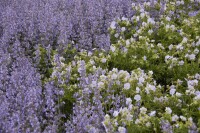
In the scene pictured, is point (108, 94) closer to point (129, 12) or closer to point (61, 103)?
point (61, 103)

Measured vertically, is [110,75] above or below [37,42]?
below

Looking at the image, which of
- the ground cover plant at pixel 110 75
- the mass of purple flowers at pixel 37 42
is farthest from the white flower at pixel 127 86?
the mass of purple flowers at pixel 37 42

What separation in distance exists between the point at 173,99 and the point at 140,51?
3.81 feet

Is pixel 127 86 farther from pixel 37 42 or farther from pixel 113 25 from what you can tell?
pixel 37 42

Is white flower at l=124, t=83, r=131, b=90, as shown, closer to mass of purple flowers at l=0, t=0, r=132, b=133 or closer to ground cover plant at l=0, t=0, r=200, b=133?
ground cover plant at l=0, t=0, r=200, b=133

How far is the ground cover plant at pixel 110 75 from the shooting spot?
307cm

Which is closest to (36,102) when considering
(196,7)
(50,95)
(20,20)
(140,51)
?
(50,95)

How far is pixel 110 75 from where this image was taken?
3660 millimetres

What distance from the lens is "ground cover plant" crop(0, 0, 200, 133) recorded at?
307cm

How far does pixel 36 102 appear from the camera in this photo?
3275mm

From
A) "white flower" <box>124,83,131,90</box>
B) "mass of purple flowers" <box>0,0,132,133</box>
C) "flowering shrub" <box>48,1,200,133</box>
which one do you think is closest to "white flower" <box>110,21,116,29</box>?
"flowering shrub" <box>48,1,200,133</box>

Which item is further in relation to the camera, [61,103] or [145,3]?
[145,3]

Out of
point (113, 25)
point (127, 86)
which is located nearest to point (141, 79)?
point (127, 86)

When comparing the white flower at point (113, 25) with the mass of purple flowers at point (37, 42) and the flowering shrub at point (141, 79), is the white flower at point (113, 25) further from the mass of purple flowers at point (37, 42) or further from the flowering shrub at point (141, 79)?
the mass of purple flowers at point (37, 42)
